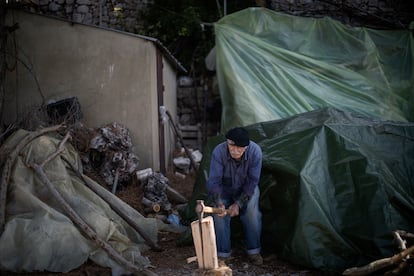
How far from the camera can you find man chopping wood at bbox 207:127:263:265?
4.67 meters

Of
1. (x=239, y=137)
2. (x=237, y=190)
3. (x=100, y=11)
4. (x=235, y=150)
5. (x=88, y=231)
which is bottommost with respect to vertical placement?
(x=88, y=231)

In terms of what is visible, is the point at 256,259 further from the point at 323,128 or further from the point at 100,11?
the point at 100,11

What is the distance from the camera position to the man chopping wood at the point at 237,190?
4.67 metres

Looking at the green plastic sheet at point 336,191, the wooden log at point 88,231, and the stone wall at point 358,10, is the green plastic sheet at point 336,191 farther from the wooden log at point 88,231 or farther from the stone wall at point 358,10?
the stone wall at point 358,10

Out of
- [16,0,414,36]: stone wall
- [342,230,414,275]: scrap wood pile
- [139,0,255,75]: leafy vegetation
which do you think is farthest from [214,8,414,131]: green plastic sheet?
[342,230,414,275]: scrap wood pile

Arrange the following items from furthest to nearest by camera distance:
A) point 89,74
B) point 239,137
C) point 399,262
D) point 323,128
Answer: point 89,74 < point 323,128 < point 239,137 < point 399,262

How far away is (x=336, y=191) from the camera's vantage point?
4.90 metres

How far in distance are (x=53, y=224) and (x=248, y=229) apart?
2012mm

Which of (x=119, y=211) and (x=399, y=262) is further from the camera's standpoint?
(x=119, y=211)

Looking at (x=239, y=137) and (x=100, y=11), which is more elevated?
(x=100, y=11)

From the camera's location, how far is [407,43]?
8562 millimetres

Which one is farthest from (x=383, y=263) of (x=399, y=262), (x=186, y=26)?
(x=186, y=26)

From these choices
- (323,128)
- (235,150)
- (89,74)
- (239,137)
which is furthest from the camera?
(89,74)

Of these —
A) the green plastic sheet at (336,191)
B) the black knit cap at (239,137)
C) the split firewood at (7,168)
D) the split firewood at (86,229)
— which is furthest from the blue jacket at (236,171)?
the split firewood at (7,168)
